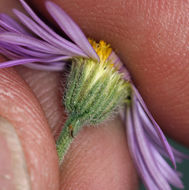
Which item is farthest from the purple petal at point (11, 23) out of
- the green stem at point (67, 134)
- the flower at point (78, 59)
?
the green stem at point (67, 134)

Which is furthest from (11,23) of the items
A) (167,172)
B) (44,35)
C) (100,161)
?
(167,172)

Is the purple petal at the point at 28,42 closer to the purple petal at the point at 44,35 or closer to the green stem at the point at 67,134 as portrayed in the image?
the purple petal at the point at 44,35

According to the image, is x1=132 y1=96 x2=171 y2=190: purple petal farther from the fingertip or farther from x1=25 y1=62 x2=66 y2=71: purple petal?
x1=25 y1=62 x2=66 y2=71: purple petal

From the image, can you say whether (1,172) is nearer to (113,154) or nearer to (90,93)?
(90,93)

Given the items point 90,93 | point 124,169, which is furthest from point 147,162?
point 90,93

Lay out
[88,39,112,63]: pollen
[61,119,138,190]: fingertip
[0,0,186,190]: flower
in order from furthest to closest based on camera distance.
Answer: [61,119,138,190]: fingertip, [88,39,112,63]: pollen, [0,0,186,190]: flower

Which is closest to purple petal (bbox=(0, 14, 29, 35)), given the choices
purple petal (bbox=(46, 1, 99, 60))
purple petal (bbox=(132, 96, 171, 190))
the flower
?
the flower

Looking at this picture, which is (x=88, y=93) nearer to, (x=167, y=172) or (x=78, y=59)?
(x=78, y=59)

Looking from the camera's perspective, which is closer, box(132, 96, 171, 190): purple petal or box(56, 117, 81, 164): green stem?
box(56, 117, 81, 164): green stem
